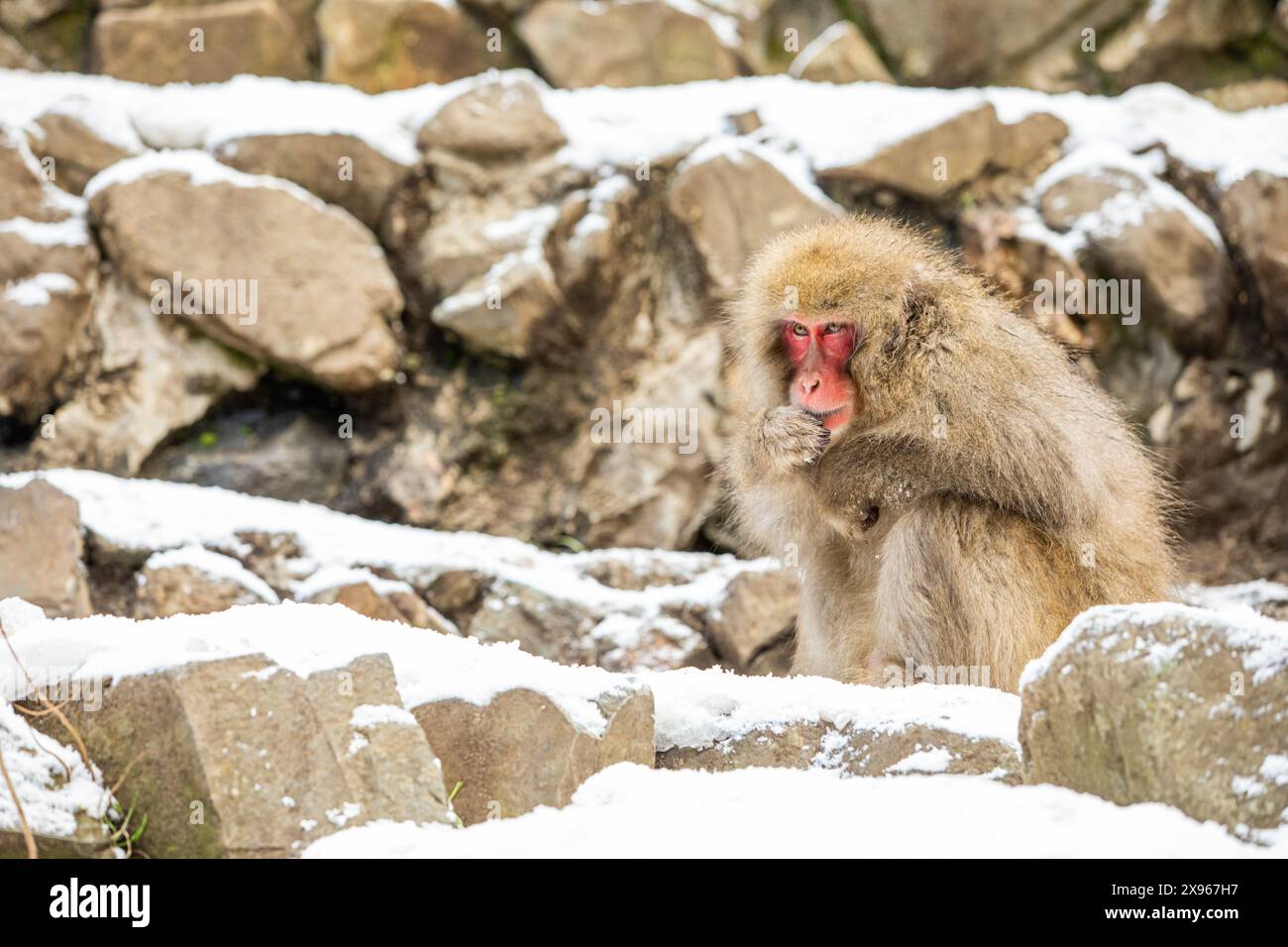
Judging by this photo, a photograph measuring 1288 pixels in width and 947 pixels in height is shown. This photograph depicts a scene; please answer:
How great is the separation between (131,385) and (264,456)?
25.3 inches

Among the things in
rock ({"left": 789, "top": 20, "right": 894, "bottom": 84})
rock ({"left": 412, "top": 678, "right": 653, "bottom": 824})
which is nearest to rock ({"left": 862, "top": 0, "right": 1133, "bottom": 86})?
rock ({"left": 789, "top": 20, "right": 894, "bottom": 84})

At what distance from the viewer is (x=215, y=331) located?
603 centimetres

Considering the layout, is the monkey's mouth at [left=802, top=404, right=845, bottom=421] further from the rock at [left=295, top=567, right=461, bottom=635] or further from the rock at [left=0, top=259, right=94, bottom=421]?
the rock at [left=0, top=259, right=94, bottom=421]

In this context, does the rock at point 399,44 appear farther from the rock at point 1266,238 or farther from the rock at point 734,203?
the rock at point 1266,238

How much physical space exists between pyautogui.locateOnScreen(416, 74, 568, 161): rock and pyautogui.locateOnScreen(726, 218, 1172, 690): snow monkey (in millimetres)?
2702

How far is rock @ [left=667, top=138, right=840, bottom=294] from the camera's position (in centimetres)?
637

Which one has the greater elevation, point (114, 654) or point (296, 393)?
point (296, 393)

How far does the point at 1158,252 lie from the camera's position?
629 cm

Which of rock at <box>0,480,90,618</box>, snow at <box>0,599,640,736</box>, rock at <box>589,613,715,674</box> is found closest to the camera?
snow at <box>0,599,640,736</box>

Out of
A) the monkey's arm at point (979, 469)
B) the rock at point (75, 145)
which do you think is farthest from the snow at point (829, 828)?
the rock at point (75, 145)

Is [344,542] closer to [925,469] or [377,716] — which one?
[925,469]
